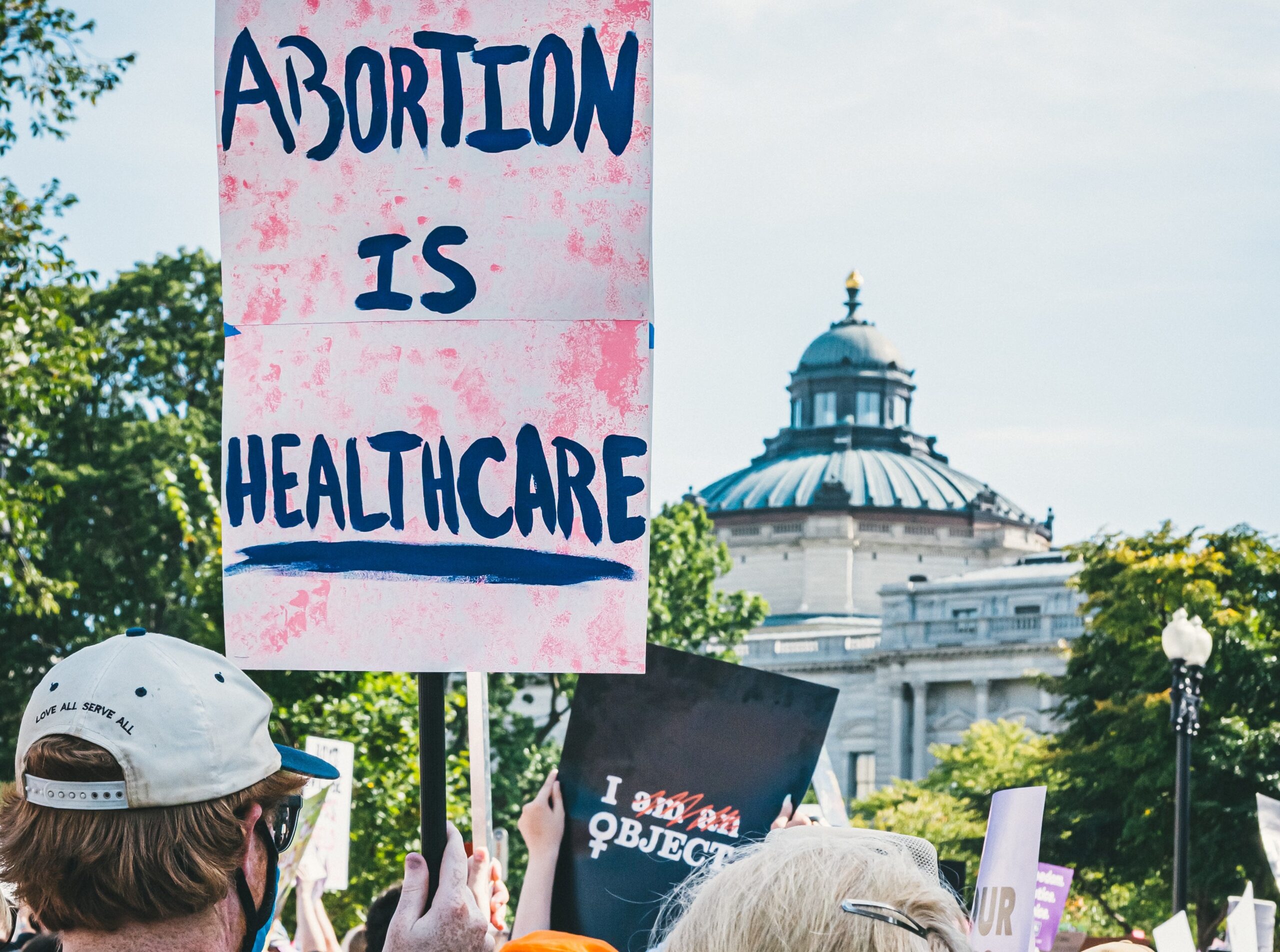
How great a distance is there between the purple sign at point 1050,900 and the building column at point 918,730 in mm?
74797

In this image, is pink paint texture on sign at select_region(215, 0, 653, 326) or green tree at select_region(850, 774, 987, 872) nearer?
pink paint texture on sign at select_region(215, 0, 653, 326)

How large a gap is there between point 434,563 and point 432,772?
593 millimetres

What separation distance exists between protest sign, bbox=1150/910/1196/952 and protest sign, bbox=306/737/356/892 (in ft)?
13.9

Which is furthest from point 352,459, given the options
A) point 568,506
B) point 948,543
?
point 948,543

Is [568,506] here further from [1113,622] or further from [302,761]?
[1113,622]

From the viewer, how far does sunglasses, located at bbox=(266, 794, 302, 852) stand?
9.01 ft

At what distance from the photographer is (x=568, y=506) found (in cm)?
377

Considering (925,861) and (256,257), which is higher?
(256,257)

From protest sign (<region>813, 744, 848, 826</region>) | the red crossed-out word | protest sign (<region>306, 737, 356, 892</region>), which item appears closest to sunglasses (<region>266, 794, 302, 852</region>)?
the red crossed-out word

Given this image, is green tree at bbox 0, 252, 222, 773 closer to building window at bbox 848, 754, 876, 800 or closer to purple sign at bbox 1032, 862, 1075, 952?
purple sign at bbox 1032, 862, 1075, 952

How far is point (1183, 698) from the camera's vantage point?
59.4ft

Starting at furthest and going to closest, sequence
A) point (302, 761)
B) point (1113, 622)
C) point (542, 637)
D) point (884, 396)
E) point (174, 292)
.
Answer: point (884, 396)
point (174, 292)
point (1113, 622)
point (542, 637)
point (302, 761)

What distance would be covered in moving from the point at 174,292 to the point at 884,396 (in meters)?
89.1

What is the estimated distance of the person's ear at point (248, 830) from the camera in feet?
8.75
